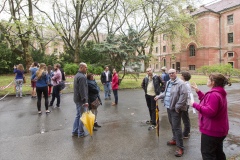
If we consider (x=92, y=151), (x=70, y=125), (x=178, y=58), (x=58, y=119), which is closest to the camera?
(x=92, y=151)

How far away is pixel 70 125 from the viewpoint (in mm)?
5938

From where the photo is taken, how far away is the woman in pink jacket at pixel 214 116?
9.11 ft

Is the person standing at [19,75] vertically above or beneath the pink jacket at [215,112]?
above

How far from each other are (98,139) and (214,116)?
2.92m

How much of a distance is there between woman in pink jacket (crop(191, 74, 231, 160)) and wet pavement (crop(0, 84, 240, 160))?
3.12 feet

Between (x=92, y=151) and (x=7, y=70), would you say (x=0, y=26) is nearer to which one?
(x=7, y=70)

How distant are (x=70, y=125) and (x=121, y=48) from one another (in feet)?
31.0

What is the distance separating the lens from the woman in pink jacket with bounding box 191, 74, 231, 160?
2.78 m

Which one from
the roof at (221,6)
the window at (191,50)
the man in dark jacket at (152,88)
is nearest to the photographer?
the man in dark jacket at (152,88)

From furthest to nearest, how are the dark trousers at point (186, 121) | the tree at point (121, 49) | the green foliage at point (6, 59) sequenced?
the green foliage at point (6, 59), the tree at point (121, 49), the dark trousers at point (186, 121)

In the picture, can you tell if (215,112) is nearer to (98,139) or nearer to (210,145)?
(210,145)

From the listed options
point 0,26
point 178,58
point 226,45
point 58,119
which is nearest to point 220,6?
point 226,45

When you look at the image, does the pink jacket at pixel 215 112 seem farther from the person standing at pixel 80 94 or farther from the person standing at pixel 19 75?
the person standing at pixel 19 75

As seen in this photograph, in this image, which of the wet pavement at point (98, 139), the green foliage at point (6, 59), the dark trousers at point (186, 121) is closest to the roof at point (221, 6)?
the green foliage at point (6, 59)
